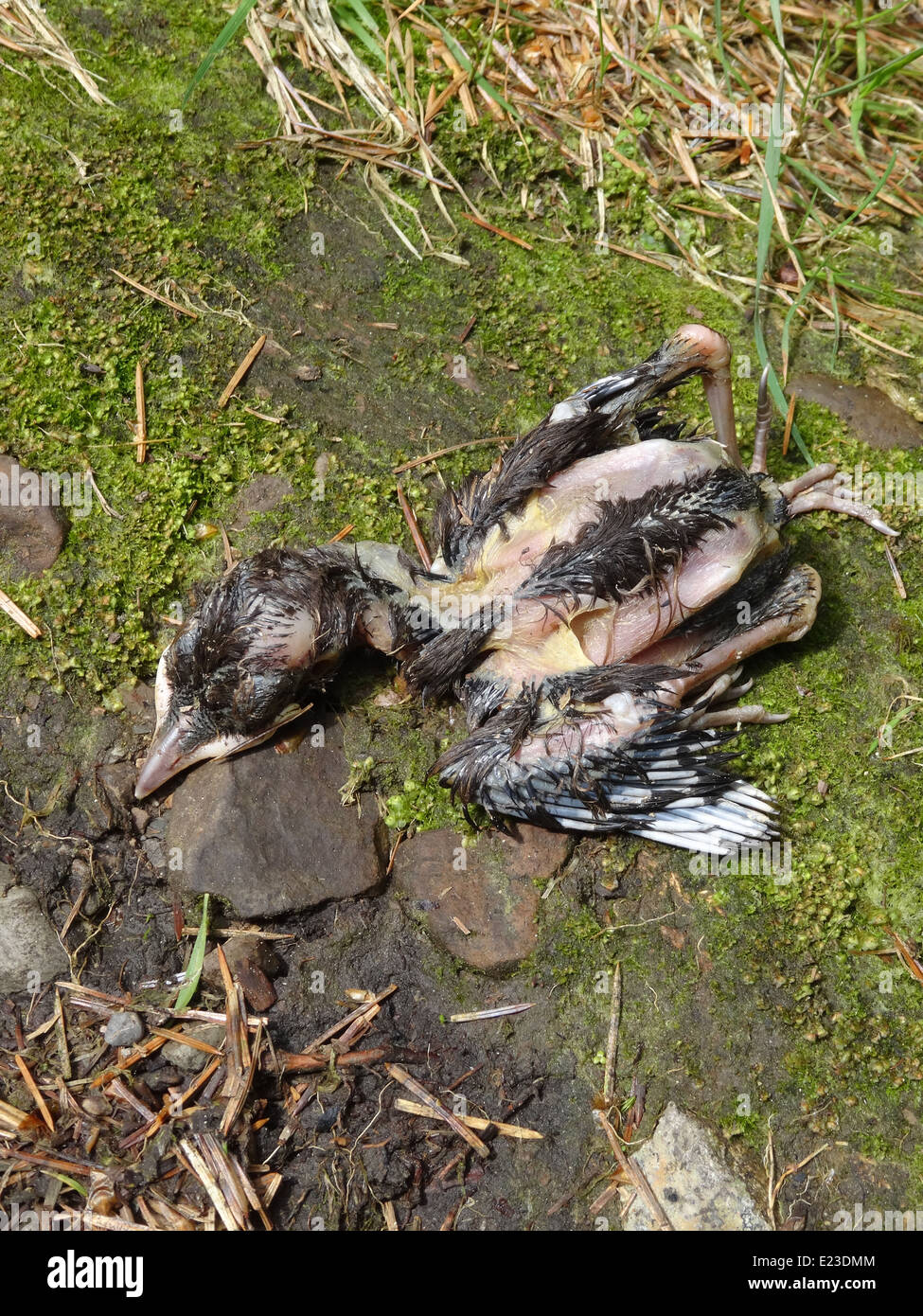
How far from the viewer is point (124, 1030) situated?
2822 mm

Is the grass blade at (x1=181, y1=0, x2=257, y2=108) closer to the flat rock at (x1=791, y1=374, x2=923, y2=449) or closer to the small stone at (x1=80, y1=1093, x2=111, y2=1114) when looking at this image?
the flat rock at (x1=791, y1=374, x2=923, y2=449)

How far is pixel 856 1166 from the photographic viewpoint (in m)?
2.86

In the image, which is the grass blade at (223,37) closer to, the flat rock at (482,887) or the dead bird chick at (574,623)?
the dead bird chick at (574,623)

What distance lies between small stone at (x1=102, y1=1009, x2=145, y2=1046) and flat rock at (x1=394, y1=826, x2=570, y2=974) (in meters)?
0.88

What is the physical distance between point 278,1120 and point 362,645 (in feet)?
4.82

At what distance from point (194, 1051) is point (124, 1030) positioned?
22 cm

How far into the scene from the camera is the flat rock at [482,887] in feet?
10.0

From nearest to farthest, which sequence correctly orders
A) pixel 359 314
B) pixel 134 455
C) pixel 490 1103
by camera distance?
pixel 490 1103 → pixel 134 455 → pixel 359 314

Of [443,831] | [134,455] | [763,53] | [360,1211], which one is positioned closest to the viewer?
[360,1211]

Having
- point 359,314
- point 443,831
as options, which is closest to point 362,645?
point 443,831

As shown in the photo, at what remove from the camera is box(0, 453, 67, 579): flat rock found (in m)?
3.33

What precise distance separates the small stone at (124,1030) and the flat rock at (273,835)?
392mm

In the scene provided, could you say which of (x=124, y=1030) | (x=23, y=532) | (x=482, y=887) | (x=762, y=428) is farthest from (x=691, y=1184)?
(x=23, y=532)
